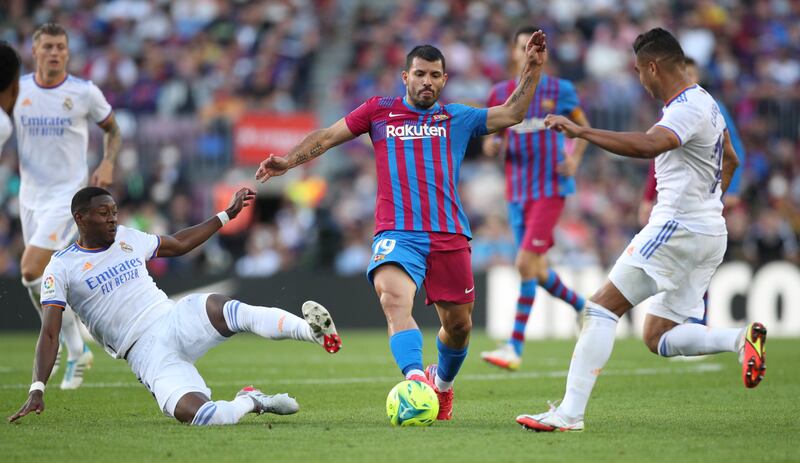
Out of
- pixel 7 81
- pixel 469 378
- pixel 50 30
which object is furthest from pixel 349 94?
pixel 7 81

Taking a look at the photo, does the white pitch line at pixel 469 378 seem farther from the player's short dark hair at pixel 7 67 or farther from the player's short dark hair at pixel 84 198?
the player's short dark hair at pixel 7 67

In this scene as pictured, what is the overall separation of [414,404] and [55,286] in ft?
7.58

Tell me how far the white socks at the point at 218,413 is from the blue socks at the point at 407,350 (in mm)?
997

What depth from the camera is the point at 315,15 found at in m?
24.9

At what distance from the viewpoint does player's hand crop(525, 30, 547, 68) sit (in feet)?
24.2

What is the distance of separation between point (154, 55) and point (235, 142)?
3.20m

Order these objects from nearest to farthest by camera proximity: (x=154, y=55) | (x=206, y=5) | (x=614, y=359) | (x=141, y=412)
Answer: (x=141, y=412), (x=614, y=359), (x=154, y=55), (x=206, y=5)

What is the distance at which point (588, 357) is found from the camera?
6871 mm

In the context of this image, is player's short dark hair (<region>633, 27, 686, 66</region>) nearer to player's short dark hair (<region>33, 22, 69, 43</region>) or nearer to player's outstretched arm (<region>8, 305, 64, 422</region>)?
player's outstretched arm (<region>8, 305, 64, 422</region>)

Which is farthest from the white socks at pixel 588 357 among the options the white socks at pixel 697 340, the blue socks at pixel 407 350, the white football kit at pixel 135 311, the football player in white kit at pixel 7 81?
the football player in white kit at pixel 7 81

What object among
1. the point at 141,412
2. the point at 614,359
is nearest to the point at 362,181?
the point at 614,359

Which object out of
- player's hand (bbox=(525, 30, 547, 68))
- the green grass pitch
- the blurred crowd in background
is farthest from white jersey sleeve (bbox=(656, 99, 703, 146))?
the blurred crowd in background

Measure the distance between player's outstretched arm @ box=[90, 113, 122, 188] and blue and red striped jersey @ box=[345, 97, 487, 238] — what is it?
2892mm

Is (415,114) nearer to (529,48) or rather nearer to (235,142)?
(529,48)
